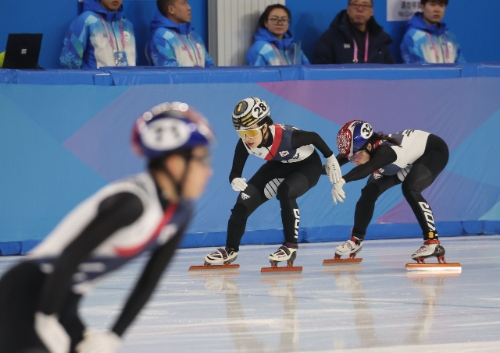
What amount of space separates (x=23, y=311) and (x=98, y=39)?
305 inches

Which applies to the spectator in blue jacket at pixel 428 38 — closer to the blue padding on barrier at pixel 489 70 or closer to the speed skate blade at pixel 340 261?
the blue padding on barrier at pixel 489 70

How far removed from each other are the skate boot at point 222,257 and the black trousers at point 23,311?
200 inches

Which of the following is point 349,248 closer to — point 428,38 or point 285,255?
point 285,255

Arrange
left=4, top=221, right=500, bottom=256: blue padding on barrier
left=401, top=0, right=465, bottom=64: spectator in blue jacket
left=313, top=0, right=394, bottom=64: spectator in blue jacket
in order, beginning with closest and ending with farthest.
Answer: left=4, top=221, right=500, bottom=256: blue padding on barrier < left=313, top=0, right=394, bottom=64: spectator in blue jacket < left=401, top=0, right=465, bottom=64: spectator in blue jacket

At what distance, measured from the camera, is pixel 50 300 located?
196cm

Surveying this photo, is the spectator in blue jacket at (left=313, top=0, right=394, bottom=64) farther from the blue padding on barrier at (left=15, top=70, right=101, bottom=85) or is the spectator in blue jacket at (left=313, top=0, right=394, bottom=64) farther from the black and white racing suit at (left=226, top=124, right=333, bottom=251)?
the black and white racing suit at (left=226, top=124, right=333, bottom=251)

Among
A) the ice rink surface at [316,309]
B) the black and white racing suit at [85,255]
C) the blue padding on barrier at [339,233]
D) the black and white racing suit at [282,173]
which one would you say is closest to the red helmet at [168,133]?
the black and white racing suit at [85,255]

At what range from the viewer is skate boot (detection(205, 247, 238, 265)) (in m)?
7.21

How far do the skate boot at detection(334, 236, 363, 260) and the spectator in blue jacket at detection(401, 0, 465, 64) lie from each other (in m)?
4.26

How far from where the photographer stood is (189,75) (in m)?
8.92

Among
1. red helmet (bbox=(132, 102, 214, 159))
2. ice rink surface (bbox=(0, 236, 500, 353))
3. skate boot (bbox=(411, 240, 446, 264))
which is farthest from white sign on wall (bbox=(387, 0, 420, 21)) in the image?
red helmet (bbox=(132, 102, 214, 159))

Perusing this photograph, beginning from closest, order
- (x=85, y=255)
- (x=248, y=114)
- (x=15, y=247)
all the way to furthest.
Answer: (x=85, y=255) → (x=248, y=114) → (x=15, y=247)

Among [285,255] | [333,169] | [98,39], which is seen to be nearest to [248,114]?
[333,169]

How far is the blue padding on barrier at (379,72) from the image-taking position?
927 centimetres
